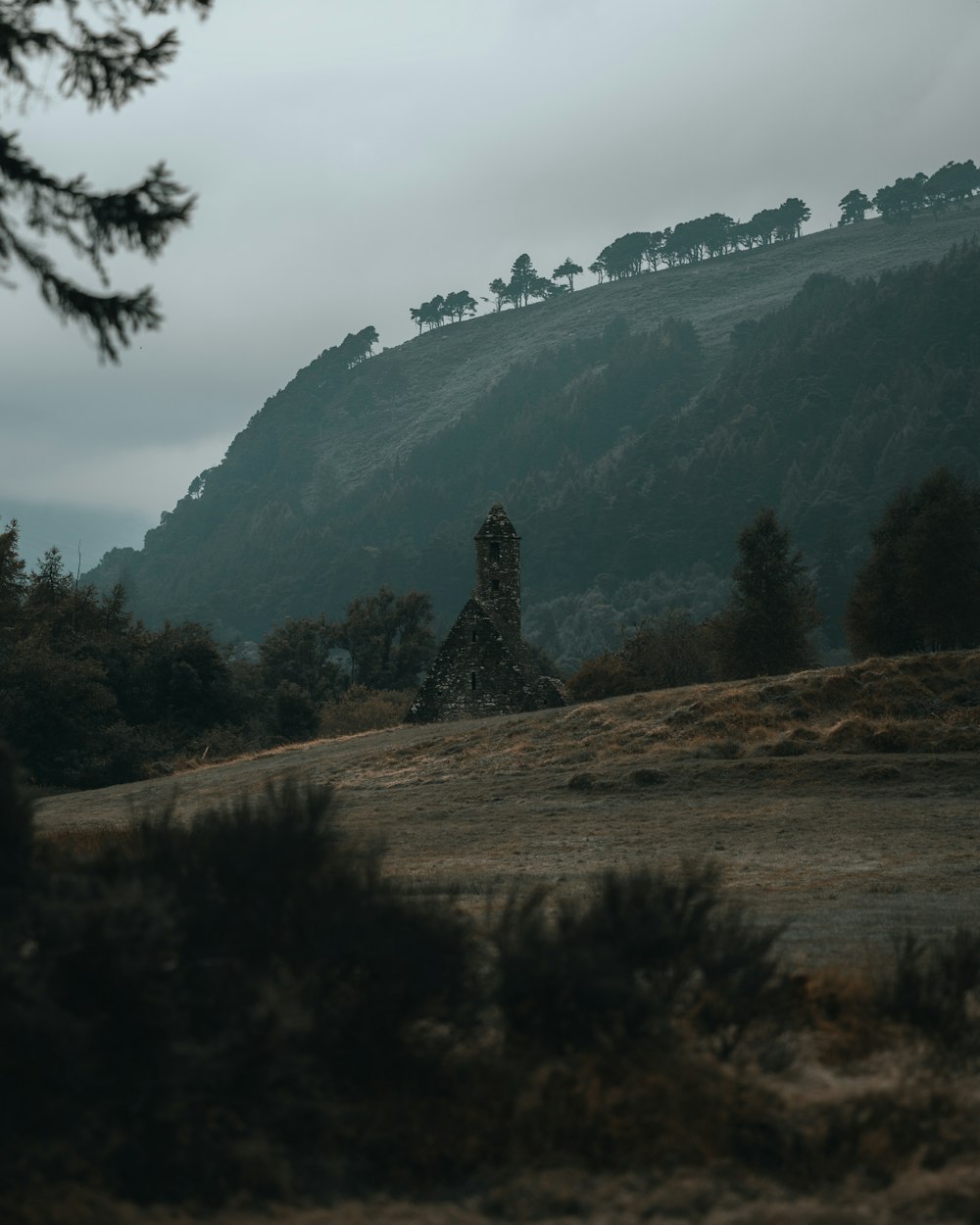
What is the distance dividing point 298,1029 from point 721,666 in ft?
163

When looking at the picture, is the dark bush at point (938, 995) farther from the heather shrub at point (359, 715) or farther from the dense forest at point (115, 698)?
the heather shrub at point (359, 715)

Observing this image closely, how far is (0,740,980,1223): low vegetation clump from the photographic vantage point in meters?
4.29

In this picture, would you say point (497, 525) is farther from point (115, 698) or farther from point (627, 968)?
point (627, 968)

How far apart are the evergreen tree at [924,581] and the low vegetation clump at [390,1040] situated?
45735 mm

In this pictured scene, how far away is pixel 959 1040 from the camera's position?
575cm

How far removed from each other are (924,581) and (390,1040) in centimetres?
4770

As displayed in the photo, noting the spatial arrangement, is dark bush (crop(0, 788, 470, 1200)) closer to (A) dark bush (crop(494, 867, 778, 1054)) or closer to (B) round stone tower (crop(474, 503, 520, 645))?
(A) dark bush (crop(494, 867, 778, 1054))

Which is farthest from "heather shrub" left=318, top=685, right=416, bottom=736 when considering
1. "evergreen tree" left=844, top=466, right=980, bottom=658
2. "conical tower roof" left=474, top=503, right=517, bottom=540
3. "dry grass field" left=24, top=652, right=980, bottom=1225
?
"dry grass field" left=24, top=652, right=980, bottom=1225

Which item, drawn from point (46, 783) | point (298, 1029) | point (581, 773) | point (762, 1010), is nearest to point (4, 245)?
point (298, 1029)

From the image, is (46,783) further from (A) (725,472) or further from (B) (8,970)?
(A) (725,472)

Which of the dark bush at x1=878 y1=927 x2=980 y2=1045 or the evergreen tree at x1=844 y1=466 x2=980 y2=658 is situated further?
the evergreen tree at x1=844 y1=466 x2=980 y2=658

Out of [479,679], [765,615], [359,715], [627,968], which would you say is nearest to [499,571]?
[479,679]

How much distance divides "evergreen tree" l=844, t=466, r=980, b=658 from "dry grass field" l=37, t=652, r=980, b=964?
71.6 ft

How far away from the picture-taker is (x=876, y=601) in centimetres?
5150
